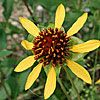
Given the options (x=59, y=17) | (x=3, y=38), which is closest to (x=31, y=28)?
(x=59, y=17)

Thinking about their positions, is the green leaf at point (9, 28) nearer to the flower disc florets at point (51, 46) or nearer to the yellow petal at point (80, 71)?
the flower disc florets at point (51, 46)

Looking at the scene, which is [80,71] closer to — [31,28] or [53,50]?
[53,50]

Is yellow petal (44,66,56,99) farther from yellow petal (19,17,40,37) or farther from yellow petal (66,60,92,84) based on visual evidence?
yellow petal (19,17,40,37)

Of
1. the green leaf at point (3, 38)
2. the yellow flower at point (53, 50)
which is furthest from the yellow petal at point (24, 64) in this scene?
the green leaf at point (3, 38)

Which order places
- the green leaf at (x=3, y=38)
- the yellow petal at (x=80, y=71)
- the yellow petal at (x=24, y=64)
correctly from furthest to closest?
the green leaf at (x=3, y=38)
the yellow petal at (x=24, y=64)
the yellow petal at (x=80, y=71)

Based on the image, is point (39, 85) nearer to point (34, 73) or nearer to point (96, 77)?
point (96, 77)

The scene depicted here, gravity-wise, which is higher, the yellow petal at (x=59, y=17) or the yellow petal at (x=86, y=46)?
the yellow petal at (x=59, y=17)

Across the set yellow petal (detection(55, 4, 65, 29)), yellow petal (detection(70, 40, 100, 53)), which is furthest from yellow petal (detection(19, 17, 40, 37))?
yellow petal (detection(70, 40, 100, 53))
